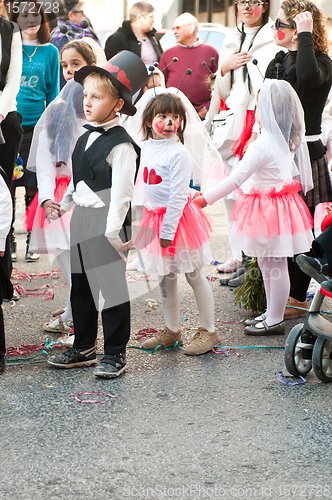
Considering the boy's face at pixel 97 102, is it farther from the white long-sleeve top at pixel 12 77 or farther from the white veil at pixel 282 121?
the white long-sleeve top at pixel 12 77

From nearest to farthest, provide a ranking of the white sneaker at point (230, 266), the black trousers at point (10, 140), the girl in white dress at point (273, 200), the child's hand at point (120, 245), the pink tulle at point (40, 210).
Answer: the child's hand at point (120, 245)
the girl in white dress at point (273, 200)
the pink tulle at point (40, 210)
the black trousers at point (10, 140)
the white sneaker at point (230, 266)

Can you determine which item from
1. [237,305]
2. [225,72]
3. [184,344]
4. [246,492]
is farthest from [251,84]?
[246,492]

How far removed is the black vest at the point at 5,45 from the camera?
400 centimetres

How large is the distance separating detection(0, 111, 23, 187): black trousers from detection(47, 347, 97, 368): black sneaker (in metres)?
1.62

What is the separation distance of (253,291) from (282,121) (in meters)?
1.17

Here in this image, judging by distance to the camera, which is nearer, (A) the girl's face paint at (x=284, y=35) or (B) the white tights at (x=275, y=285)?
(B) the white tights at (x=275, y=285)

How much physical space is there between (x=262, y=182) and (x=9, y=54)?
6.69ft

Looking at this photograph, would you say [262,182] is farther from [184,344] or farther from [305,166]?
[184,344]

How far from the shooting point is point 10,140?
417cm

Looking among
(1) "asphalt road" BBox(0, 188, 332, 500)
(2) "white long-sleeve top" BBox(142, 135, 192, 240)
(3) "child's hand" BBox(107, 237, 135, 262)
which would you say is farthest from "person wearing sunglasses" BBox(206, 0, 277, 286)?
(3) "child's hand" BBox(107, 237, 135, 262)

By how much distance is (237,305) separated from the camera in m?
4.23

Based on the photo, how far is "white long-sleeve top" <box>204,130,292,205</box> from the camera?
348 centimetres

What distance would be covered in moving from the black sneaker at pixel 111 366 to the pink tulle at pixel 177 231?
0.63 m

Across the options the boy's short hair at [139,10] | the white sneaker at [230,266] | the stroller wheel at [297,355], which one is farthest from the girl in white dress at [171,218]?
the boy's short hair at [139,10]
